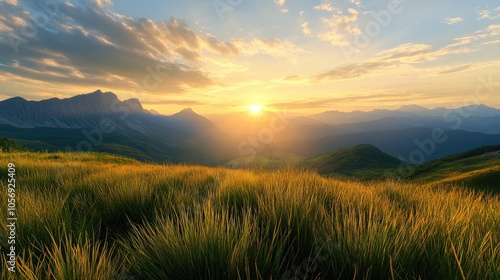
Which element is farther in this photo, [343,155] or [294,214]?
[343,155]

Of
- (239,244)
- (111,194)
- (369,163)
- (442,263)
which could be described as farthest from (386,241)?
(369,163)

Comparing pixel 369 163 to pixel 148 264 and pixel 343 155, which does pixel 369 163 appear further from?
pixel 148 264

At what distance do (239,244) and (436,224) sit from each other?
7.87ft

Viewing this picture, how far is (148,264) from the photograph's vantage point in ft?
8.03

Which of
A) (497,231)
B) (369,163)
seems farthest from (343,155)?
(497,231)

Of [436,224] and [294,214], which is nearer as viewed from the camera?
[436,224]

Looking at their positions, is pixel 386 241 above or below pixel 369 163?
above

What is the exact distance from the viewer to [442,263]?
2.29 m

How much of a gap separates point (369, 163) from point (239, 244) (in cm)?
15138

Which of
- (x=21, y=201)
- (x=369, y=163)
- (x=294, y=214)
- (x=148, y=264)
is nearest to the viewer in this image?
(x=148, y=264)

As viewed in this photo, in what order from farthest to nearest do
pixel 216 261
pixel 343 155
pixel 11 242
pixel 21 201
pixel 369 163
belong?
pixel 343 155
pixel 369 163
pixel 21 201
pixel 11 242
pixel 216 261

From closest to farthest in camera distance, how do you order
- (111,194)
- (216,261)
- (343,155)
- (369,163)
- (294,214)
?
(216,261) < (294,214) < (111,194) < (369,163) < (343,155)

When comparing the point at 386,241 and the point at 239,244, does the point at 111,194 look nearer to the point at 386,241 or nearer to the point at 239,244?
the point at 239,244

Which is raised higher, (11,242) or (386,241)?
(386,241)
